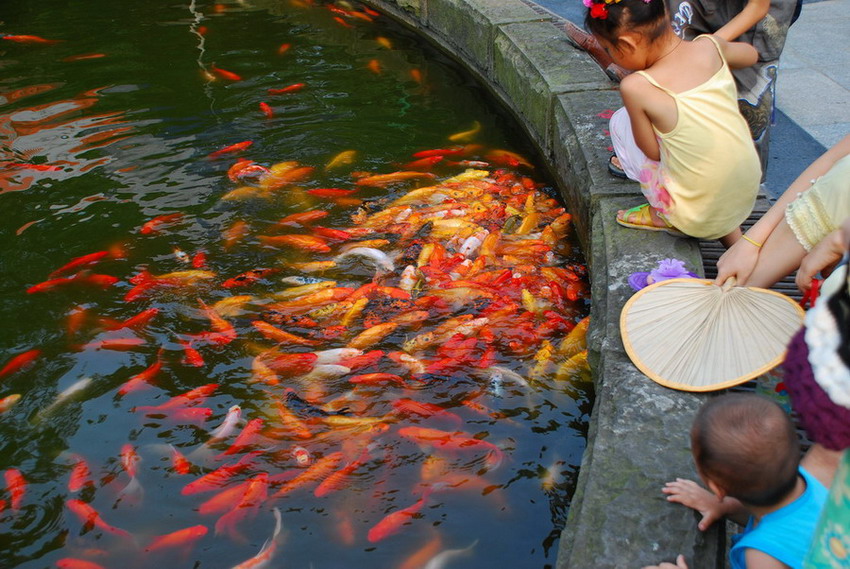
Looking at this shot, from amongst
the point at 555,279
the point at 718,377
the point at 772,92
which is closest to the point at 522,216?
the point at 555,279

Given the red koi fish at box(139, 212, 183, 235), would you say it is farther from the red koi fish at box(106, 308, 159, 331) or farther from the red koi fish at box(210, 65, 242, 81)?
the red koi fish at box(210, 65, 242, 81)

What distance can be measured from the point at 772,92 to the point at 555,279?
1.61m

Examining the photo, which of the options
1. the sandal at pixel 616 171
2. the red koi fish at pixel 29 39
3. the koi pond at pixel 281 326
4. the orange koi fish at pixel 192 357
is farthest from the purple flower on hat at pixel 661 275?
the red koi fish at pixel 29 39

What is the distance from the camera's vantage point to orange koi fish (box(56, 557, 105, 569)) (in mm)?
3035

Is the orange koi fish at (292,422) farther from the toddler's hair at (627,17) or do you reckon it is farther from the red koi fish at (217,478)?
the toddler's hair at (627,17)

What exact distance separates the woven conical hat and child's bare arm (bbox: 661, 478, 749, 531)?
1.70ft

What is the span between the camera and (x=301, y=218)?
5.10m

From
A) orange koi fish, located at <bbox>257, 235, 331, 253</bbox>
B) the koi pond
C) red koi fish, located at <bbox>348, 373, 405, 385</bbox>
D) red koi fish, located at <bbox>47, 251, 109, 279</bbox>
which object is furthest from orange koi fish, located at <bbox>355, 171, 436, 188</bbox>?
red koi fish, located at <bbox>348, 373, 405, 385</bbox>

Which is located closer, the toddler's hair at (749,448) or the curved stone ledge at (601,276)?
the toddler's hair at (749,448)

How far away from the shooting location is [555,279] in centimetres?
440

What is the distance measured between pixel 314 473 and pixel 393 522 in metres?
0.44

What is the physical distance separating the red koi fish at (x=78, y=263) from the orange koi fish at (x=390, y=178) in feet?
5.89

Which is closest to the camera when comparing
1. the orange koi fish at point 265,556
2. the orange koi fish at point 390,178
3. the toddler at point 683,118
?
the orange koi fish at point 265,556

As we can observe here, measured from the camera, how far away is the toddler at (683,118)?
3.46 meters
